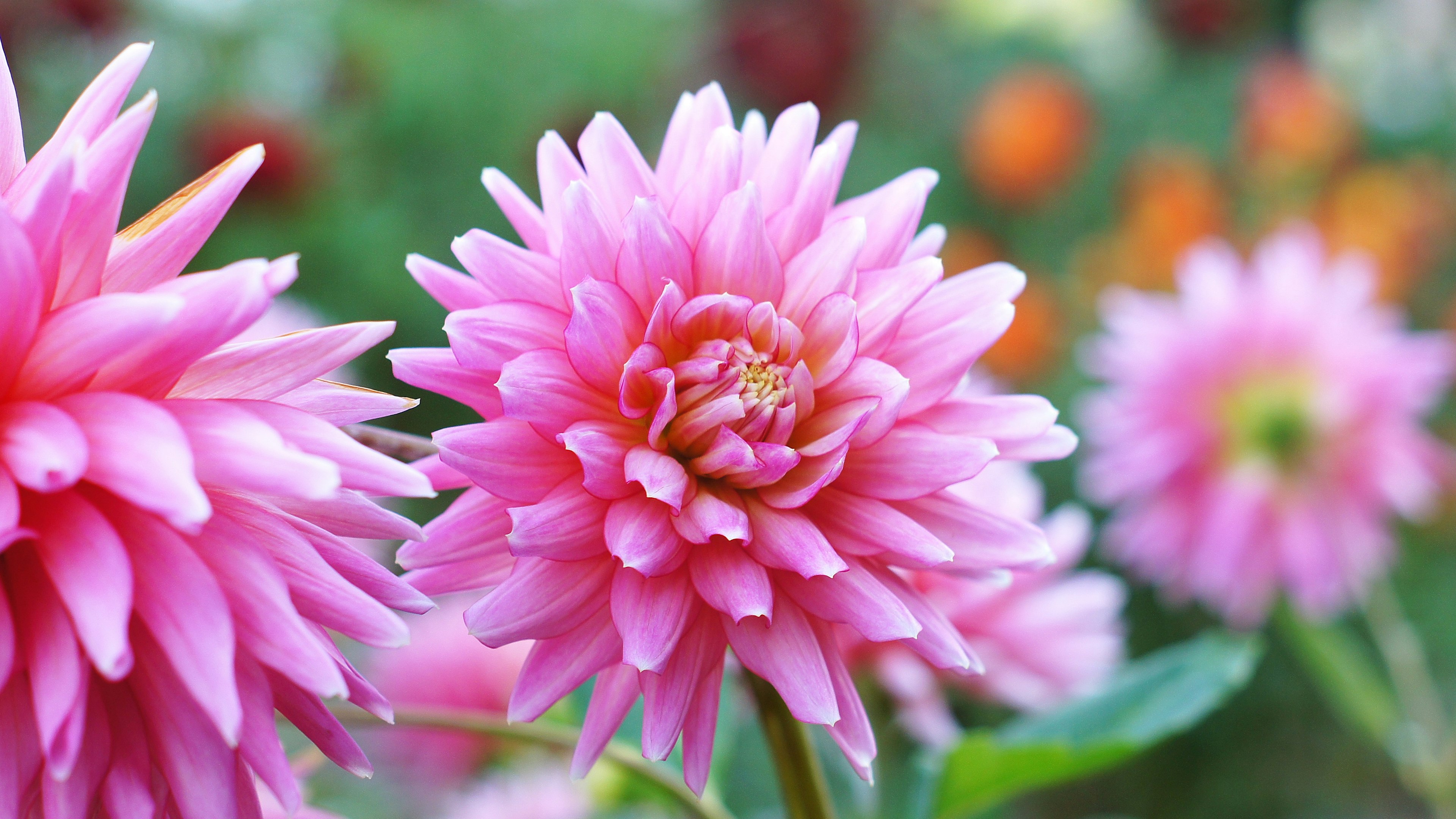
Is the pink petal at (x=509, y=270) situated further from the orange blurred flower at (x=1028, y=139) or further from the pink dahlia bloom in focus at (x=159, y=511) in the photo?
the orange blurred flower at (x=1028, y=139)

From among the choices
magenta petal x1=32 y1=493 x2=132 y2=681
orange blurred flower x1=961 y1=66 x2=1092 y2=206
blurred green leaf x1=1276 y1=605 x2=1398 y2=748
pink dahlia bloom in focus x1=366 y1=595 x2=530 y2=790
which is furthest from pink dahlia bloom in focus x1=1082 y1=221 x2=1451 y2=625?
orange blurred flower x1=961 y1=66 x2=1092 y2=206

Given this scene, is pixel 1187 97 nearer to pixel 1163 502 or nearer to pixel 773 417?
pixel 1163 502

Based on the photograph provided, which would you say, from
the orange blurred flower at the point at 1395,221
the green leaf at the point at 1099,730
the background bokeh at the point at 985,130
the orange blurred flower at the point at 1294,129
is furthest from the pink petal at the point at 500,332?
the orange blurred flower at the point at 1294,129

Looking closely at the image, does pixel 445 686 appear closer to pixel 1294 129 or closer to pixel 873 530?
pixel 873 530

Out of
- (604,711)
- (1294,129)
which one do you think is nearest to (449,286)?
(604,711)

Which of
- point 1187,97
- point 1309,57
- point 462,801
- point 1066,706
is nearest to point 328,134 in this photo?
point 462,801

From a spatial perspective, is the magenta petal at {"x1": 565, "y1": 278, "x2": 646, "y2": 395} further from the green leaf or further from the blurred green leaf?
the blurred green leaf

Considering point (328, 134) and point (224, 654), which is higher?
point (224, 654)
